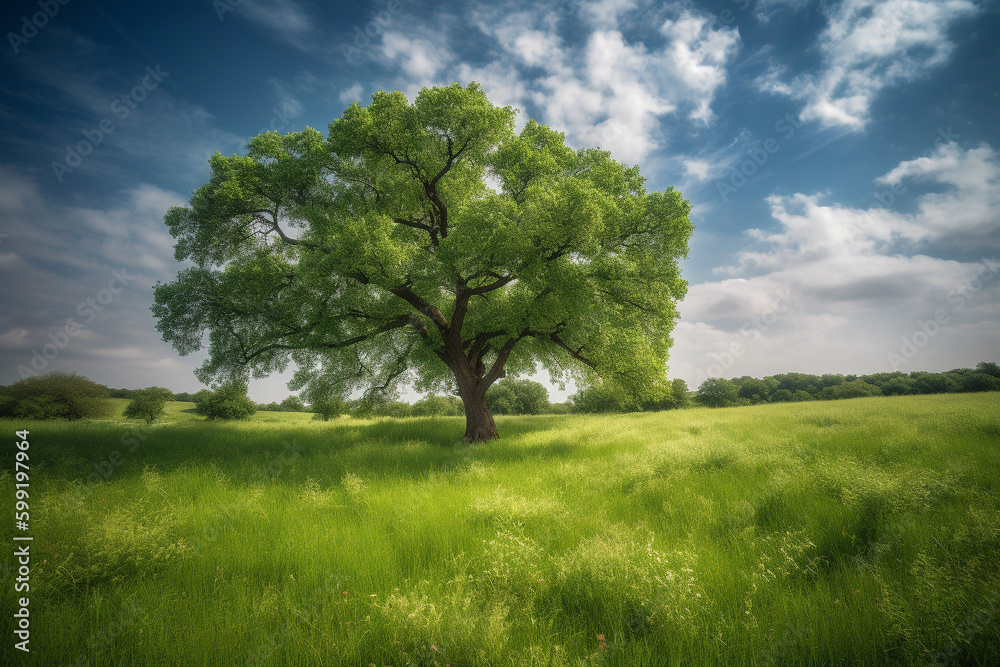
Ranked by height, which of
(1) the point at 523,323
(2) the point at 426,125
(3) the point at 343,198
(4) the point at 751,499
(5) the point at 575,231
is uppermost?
(2) the point at 426,125

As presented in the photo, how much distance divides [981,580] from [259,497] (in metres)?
10.5

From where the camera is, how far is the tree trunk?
54.6 ft

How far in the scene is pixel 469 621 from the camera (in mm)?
3113

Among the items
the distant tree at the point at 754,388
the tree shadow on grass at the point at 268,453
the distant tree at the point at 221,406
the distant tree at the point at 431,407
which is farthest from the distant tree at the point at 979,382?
the distant tree at the point at 221,406

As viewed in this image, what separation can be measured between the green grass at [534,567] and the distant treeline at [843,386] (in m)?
40.4

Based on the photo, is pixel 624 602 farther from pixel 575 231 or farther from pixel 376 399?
pixel 376 399

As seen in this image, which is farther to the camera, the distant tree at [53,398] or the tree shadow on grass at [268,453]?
the distant tree at [53,398]

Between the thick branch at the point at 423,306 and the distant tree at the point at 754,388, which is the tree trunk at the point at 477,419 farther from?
the distant tree at the point at 754,388

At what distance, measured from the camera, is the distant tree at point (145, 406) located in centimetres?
2630

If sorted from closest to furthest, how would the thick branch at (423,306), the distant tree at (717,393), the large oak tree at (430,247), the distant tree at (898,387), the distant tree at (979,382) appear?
the large oak tree at (430,247)
the thick branch at (423,306)
the distant tree at (979,382)
the distant tree at (898,387)
the distant tree at (717,393)

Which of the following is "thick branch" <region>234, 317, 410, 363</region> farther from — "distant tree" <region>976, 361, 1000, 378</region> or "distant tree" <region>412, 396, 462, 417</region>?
"distant tree" <region>976, 361, 1000, 378</region>

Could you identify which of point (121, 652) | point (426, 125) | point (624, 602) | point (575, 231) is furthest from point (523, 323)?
point (121, 652)

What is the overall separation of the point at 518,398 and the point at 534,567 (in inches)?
2950

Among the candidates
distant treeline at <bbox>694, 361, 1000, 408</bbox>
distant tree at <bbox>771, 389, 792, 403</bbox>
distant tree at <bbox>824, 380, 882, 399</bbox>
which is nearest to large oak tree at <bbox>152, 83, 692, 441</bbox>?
distant treeline at <bbox>694, 361, 1000, 408</bbox>
